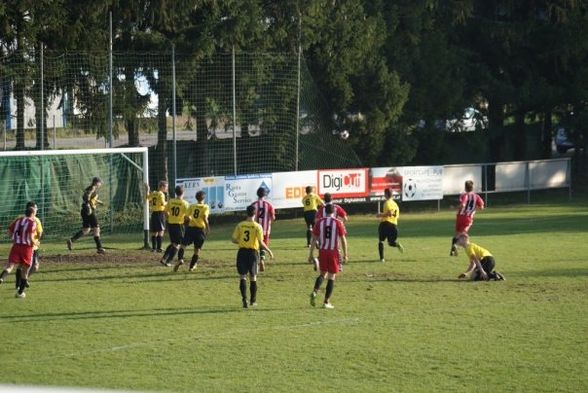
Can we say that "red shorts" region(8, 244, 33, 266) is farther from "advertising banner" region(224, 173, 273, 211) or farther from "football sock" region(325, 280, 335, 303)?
"advertising banner" region(224, 173, 273, 211)

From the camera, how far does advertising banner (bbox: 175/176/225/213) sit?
3133 cm

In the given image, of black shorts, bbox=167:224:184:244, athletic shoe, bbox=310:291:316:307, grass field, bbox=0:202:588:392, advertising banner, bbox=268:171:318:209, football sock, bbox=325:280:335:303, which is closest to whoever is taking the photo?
grass field, bbox=0:202:588:392

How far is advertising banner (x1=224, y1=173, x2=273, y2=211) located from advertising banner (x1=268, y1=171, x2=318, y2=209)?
0.32 metres

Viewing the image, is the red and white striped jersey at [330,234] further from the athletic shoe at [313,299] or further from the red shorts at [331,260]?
the athletic shoe at [313,299]

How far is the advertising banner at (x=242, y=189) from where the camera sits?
3238 centimetres

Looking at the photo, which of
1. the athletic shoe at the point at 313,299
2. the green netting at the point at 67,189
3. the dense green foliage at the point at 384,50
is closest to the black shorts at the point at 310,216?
the green netting at the point at 67,189

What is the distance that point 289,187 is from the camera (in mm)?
34094

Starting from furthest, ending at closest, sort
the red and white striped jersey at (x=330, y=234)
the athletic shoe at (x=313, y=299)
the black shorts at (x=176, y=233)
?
the black shorts at (x=176, y=233) → the athletic shoe at (x=313, y=299) → the red and white striped jersey at (x=330, y=234)

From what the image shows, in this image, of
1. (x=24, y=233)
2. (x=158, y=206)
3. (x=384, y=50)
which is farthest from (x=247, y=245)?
(x=384, y=50)

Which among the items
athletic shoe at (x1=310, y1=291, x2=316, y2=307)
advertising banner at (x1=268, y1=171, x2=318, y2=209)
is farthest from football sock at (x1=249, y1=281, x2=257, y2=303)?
advertising banner at (x1=268, y1=171, x2=318, y2=209)

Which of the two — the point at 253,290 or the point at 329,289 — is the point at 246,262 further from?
the point at 329,289

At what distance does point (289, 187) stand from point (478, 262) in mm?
14463

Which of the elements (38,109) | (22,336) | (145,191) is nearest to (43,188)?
(38,109)

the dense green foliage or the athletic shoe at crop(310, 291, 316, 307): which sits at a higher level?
the dense green foliage
